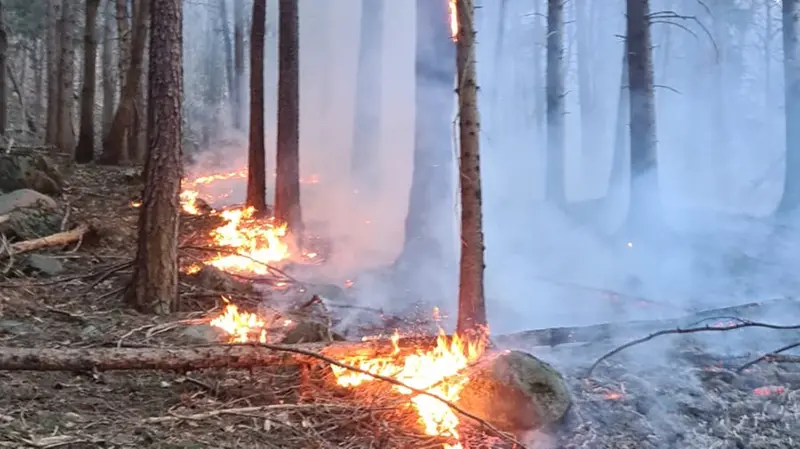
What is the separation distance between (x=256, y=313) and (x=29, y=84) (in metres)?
34.1

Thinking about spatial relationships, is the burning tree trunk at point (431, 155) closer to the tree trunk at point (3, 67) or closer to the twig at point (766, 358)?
the twig at point (766, 358)

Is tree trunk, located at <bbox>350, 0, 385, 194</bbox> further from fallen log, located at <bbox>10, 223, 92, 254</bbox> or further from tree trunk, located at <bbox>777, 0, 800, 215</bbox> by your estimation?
fallen log, located at <bbox>10, 223, 92, 254</bbox>

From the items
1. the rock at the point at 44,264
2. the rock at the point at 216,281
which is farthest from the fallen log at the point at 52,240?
the rock at the point at 216,281

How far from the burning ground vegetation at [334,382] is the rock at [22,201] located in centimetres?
152

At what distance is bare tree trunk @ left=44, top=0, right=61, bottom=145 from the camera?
710 inches

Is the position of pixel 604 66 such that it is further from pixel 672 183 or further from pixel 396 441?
pixel 396 441

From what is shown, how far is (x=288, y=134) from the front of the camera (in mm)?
11180

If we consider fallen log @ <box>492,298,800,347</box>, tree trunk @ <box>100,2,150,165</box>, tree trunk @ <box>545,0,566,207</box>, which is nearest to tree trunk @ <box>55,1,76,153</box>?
tree trunk @ <box>100,2,150,165</box>

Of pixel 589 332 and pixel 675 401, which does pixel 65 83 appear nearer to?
pixel 589 332

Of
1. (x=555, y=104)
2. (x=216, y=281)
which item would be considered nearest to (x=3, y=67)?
(x=216, y=281)

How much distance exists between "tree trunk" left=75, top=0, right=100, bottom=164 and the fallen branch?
13.2m

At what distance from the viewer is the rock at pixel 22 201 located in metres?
8.56

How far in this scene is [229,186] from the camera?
65.7 feet

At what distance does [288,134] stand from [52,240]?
4.21m
